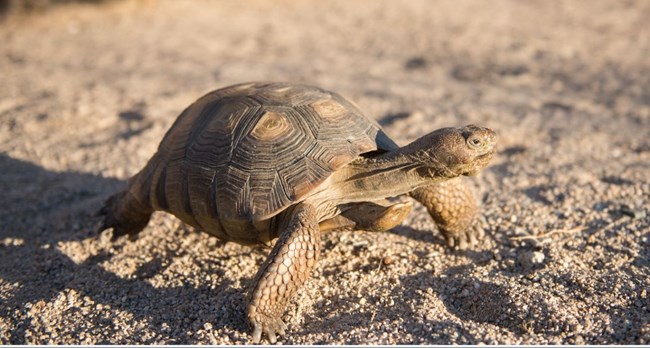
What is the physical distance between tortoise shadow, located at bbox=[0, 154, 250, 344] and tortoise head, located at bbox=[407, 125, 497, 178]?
1247mm

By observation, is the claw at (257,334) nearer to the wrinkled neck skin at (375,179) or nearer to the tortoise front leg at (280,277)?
the tortoise front leg at (280,277)

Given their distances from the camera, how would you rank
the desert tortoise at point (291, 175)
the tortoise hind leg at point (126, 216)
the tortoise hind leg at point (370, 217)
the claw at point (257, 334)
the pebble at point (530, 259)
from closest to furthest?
the claw at point (257, 334)
the desert tortoise at point (291, 175)
the tortoise hind leg at point (370, 217)
the pebble at point (530, 259)
the tortoise hind leg at point (126, 216)

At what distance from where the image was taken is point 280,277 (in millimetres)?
2898

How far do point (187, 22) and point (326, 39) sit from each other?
2.42 meters

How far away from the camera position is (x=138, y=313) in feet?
10.3

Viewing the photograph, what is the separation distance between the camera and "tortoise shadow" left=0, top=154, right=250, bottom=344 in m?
3.04

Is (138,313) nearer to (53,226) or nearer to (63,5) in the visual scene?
(53,226)

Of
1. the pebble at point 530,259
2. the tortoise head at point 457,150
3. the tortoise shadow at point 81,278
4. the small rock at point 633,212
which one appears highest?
the tortoise head at point 457,150

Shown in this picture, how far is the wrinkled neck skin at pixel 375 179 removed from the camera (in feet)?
10.6

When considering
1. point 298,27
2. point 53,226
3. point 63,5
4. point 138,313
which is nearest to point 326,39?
point 298,27

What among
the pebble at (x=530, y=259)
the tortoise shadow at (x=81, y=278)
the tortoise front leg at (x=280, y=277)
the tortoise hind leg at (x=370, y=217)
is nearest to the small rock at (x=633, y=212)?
the pebble at (x=530, y=259)

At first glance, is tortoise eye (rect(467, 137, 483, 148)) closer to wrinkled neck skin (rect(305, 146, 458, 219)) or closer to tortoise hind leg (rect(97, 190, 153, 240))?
wrinkled neck skin (rect(305, 146, 458, 219))

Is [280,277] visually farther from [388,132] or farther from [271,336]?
[388,132]

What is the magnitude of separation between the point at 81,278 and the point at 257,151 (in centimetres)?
131
